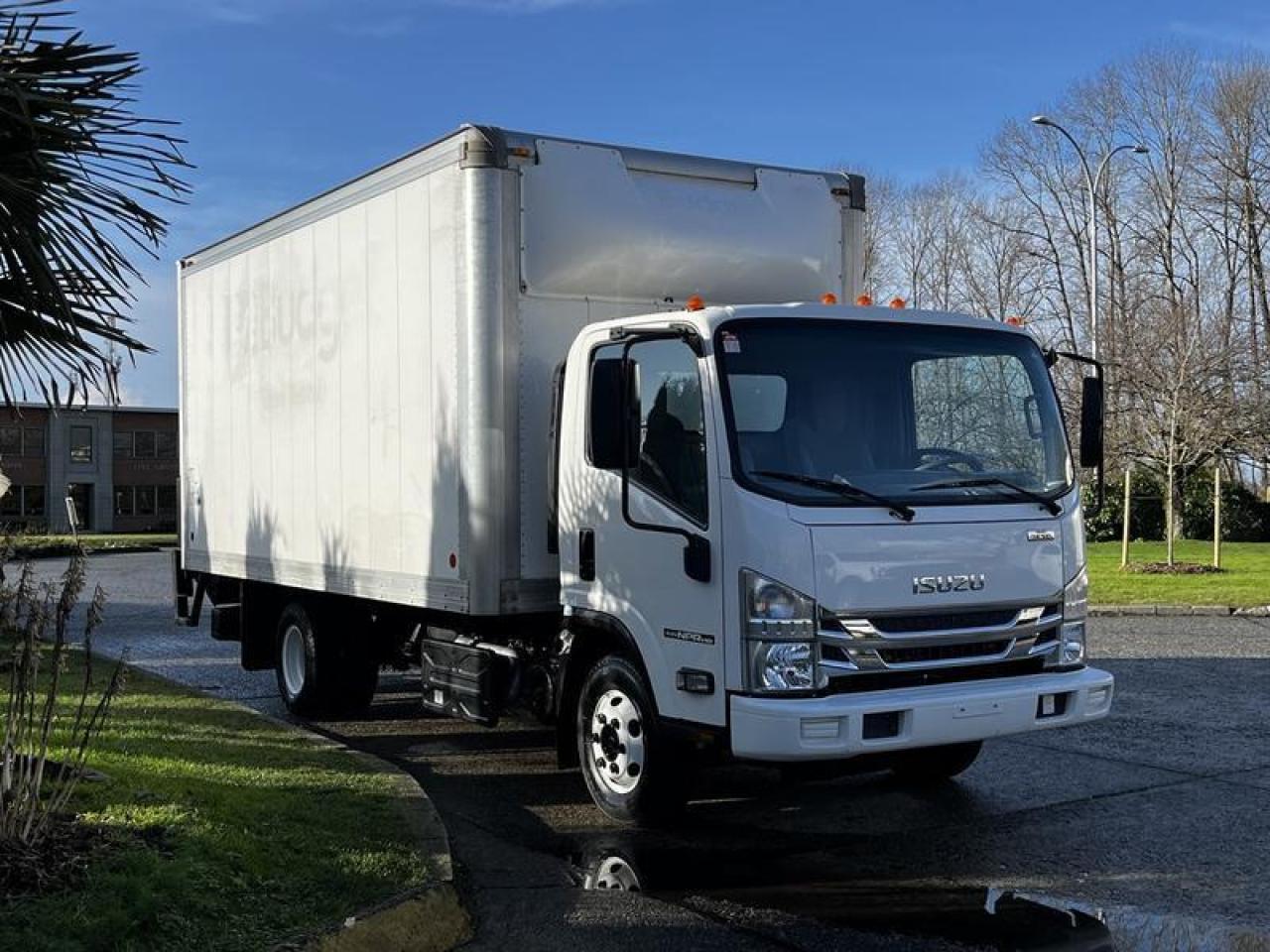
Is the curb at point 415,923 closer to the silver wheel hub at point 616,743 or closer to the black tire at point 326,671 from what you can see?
the silver wheel hub at point 616,743

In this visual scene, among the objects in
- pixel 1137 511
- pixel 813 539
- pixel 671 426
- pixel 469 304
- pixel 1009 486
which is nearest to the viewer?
pixel 813 539

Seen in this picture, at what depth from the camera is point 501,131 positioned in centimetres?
752

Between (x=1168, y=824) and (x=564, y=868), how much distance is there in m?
3.00

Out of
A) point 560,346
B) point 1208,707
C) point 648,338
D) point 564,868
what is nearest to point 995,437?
point 648,338

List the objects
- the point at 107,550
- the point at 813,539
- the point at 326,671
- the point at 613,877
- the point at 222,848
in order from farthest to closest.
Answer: the point at 107,550, the point at 326,671, the point at 613,877, the point at 813,539, the point at 222,848

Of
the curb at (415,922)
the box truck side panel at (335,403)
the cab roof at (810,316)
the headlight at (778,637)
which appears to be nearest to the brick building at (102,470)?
the box truck side panel at (335,403)

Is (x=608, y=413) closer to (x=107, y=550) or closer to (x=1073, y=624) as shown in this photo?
(x=1073, y=624)

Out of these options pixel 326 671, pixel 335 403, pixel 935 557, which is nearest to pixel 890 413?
pixel 935 557

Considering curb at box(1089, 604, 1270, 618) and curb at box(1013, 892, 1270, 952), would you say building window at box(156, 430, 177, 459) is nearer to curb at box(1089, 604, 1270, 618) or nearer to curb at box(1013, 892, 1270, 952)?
curb at box(1089, 604, 1270, 618)

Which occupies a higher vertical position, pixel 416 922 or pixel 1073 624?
pixel 1073 624

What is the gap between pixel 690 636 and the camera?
6.33 meters

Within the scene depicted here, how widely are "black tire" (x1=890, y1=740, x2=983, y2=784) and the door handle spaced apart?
214 cm

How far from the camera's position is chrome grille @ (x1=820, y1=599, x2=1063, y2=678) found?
6.01 metres

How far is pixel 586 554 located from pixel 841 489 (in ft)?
4.99
